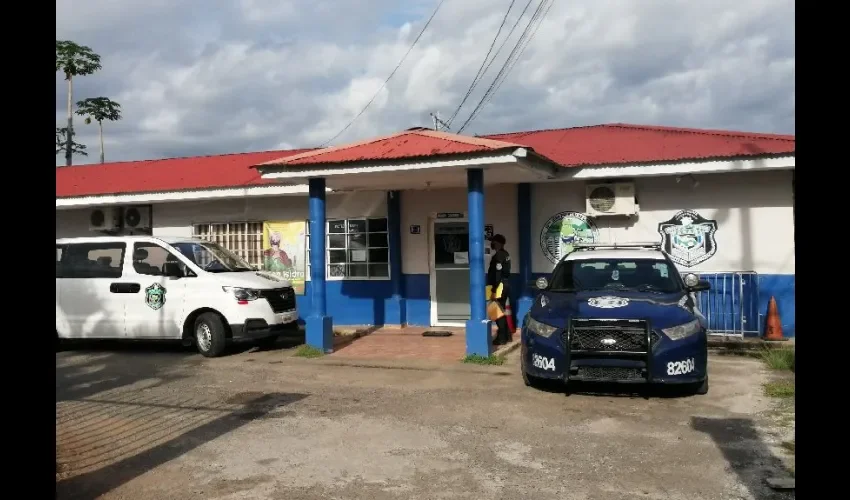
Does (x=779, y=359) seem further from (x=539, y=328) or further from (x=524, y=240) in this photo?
(x=524, y=240)

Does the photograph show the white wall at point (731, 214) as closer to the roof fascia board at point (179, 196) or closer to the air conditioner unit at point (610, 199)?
the air conditioner unit at point (610, 199)

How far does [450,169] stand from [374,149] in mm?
1298

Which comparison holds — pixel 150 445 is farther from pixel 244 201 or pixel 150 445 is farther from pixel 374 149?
pixel 244 201

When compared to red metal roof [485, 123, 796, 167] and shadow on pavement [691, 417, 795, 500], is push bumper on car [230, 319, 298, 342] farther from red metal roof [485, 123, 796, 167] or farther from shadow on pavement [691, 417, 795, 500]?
shadow on pavement [691, 417, 795, 500]

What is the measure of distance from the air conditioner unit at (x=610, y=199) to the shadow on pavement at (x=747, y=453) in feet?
18.6

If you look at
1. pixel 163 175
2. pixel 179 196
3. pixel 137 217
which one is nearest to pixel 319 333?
pixel 179 196

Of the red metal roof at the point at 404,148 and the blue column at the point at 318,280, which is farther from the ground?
the red metal roof at the point at 404,148

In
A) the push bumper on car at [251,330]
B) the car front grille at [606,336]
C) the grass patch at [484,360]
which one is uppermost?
the car front grille at [606,336]

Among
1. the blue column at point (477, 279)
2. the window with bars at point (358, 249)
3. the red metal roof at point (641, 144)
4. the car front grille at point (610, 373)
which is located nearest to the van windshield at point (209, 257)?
the window with bars at point (358, 249)

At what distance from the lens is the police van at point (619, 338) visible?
7000mm
